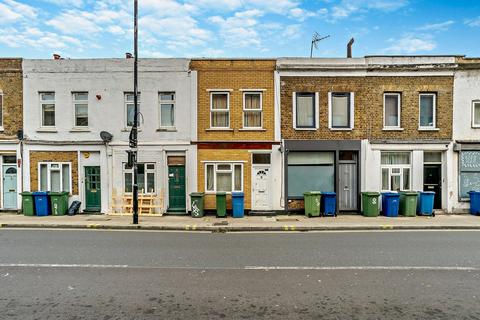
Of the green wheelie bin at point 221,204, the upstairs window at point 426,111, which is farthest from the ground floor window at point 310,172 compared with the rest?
A: the upstairs window at point 426,111

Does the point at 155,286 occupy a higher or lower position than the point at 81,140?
lower

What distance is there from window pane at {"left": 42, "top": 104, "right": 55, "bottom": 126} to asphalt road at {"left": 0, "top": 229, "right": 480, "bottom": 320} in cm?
761

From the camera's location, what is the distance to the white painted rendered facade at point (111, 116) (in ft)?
53.5

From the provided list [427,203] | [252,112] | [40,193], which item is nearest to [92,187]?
[40,193]

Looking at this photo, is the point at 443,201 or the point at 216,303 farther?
the point at 443,201

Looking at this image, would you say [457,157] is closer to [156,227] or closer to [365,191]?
[365,191]

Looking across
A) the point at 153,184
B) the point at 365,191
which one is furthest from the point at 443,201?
the point at 153,184

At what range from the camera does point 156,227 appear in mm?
13078

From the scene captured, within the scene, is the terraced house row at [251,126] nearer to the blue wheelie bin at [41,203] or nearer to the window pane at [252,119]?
the window pane at [252,119]

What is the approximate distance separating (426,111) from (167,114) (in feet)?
40.9

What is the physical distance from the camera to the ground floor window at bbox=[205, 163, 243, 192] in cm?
1638

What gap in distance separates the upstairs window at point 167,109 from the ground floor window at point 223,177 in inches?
111

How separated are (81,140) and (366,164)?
44.7 ft

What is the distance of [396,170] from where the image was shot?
656 inches
